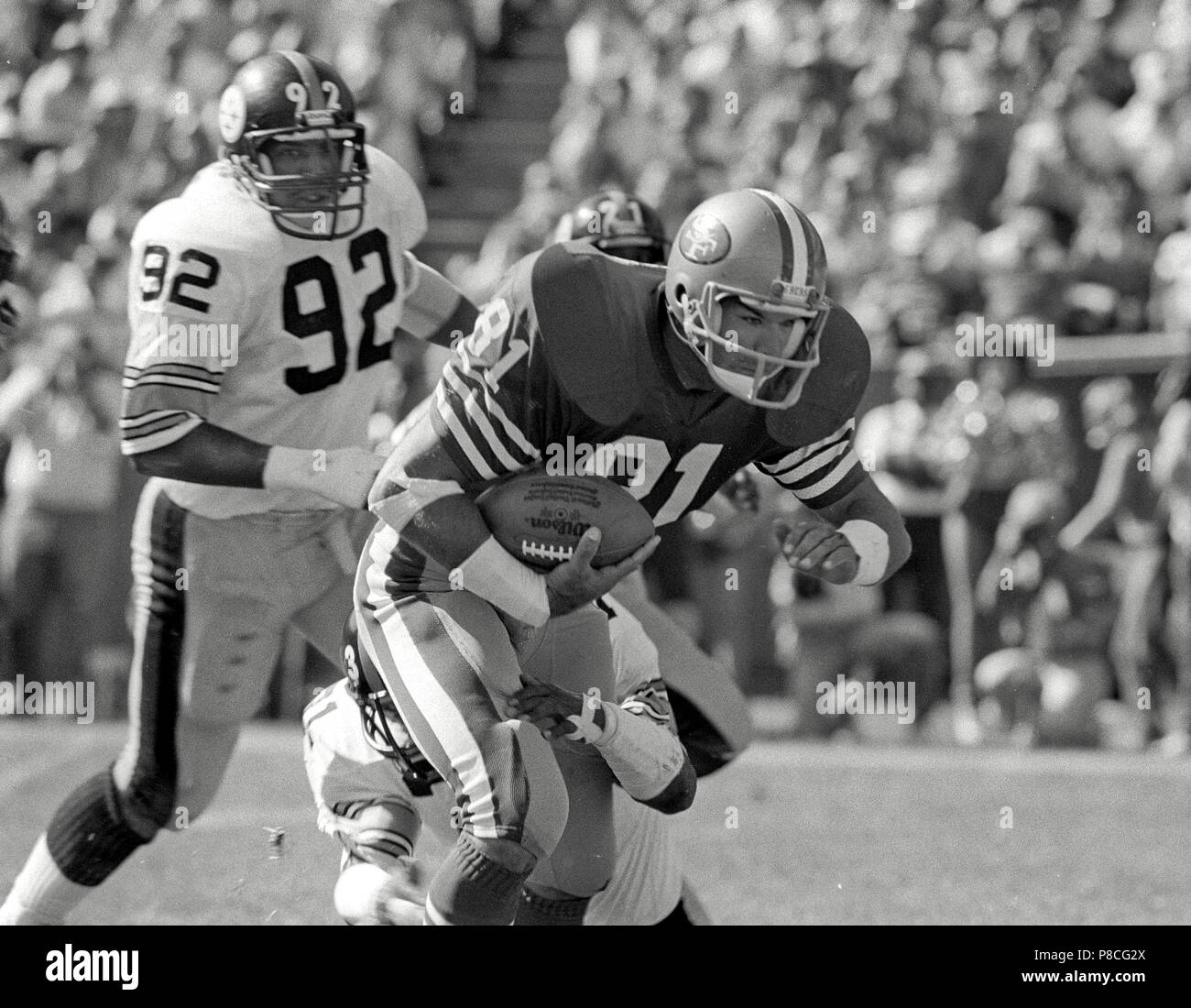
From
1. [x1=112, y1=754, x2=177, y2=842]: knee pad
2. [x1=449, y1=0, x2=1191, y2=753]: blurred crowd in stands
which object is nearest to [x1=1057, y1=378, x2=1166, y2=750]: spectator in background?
[x1=449, y1=0, x2=1191, y2=753]: blurred crowd in stands

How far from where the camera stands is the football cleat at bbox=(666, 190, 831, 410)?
12.0 feet

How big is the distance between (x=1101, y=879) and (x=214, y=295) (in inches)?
119

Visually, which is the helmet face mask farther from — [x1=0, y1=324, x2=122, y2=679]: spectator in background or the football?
[x1=0, y1=324, x2=122, y2=679]: spectator in background

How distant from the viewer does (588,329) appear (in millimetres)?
3666

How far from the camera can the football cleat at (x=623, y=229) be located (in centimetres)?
541

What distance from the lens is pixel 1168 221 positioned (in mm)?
8750

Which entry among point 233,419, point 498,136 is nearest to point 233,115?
point 233,419

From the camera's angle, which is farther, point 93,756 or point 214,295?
point 93,756

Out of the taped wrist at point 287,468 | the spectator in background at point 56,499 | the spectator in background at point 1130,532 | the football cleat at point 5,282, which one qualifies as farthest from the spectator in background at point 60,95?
the taped wrist at point 287,468

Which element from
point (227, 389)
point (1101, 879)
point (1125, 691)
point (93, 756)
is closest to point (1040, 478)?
point (1125, 691)

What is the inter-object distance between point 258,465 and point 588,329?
101cm

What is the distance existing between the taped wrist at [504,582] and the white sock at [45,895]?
1382 mm

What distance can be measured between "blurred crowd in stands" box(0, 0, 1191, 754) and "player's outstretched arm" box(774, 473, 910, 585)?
9.56 feet

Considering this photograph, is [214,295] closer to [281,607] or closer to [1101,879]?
[281,607]
